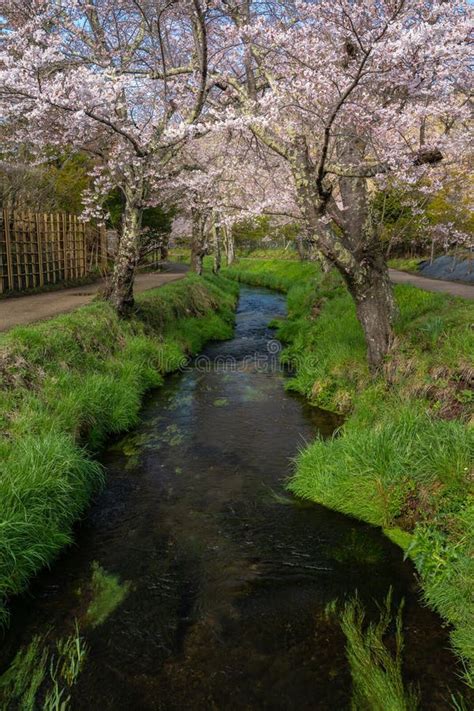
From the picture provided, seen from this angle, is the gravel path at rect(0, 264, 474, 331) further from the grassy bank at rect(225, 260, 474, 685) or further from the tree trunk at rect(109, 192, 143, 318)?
the grassy bank at rect(225, 260, 474, 685)

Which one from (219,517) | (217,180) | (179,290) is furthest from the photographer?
(217,180)

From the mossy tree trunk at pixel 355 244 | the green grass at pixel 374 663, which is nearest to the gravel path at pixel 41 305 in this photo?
the mossy tree trunk at pixel 355 244

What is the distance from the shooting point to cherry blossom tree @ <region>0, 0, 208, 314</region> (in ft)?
27.9

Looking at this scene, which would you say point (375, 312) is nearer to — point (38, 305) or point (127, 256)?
point (127, 256)

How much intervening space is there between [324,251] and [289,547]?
4.96 m

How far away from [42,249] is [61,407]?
11985 mm

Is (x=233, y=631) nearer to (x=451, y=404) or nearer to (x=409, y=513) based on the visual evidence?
(x=409, y=513)

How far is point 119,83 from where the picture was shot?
802 centimetres

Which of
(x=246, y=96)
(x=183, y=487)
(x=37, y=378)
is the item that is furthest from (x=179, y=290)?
(x=183, y=487)

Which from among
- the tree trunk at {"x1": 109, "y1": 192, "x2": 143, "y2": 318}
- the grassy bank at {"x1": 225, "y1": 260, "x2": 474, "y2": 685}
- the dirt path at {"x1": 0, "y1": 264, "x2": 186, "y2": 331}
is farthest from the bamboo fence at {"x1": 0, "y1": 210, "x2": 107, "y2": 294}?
the grassy bank at {"x1": 225, "y1": 260, "x2": 474, "y2": 685}

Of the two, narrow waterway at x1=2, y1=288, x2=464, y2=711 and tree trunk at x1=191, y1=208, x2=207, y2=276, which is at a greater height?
tree trunk at x1=191, y1=208, x2=207, y2=276

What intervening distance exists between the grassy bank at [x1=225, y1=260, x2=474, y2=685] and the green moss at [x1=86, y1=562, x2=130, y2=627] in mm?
2653

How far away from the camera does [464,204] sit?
65.6ft

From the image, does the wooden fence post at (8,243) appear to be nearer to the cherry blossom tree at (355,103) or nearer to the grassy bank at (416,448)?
the cherry blossom tree at (355,103)
